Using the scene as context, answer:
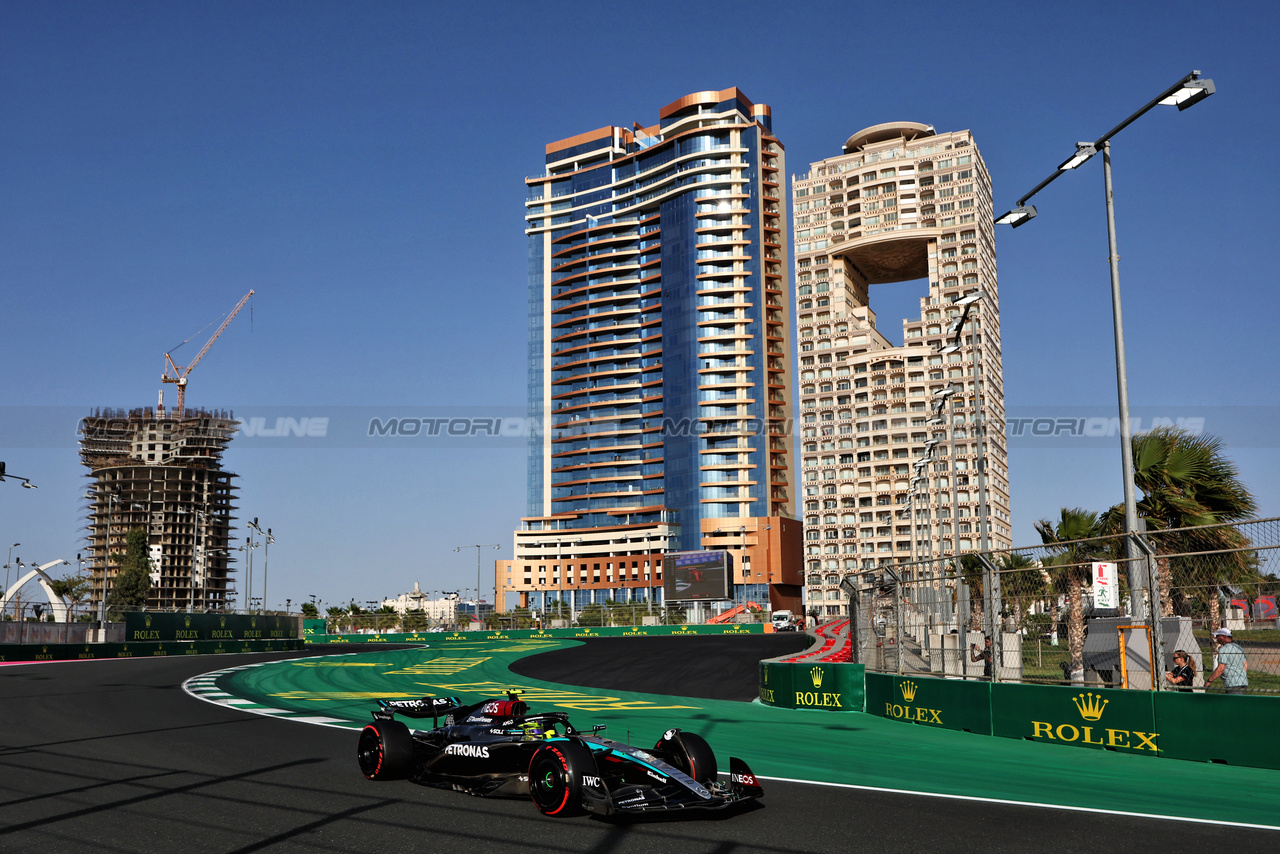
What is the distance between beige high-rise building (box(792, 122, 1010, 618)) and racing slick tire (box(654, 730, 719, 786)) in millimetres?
125047

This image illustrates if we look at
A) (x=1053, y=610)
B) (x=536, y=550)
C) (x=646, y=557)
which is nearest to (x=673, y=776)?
(x=1053, y=610)

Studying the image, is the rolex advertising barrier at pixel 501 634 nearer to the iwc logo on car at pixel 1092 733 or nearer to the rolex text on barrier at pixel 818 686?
the rolex text on barrier at pixel 818 686

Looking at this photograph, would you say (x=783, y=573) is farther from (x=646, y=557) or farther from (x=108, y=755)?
(x=108, y=755)

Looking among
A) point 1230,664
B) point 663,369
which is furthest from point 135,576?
point 1230,664

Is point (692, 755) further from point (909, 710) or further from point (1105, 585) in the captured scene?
point (909, 710)

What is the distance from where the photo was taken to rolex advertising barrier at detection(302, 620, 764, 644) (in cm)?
6291

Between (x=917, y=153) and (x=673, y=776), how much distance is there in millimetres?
141170

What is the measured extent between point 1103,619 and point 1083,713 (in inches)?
62.0

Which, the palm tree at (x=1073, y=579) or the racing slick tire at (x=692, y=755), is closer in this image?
the racing slick tire at (x=692, y=755)

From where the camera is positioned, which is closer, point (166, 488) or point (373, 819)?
point (373, 819)

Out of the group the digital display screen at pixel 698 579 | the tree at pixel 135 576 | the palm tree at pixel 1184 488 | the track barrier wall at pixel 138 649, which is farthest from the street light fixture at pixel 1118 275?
the tree at pixel 135 576

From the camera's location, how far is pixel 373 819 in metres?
8.36

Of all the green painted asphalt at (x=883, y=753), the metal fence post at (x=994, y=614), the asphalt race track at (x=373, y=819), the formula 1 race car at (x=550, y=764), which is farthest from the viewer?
the metal fence post at (x=994, y=614)

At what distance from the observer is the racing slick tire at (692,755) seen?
8.70 meters
